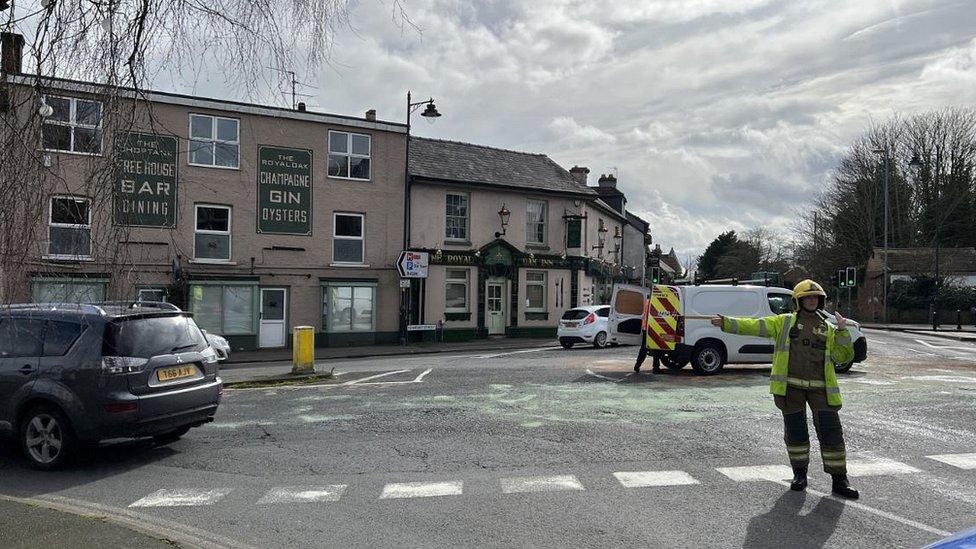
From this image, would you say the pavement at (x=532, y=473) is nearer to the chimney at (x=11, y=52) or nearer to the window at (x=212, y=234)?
the chimney at (x=11, y=52)

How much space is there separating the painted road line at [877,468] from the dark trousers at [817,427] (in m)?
0.75

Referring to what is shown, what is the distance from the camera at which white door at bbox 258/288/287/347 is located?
24391 mm

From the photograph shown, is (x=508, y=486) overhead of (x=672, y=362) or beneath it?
beneath

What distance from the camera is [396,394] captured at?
39.4 feet

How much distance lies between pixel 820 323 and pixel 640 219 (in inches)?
2006

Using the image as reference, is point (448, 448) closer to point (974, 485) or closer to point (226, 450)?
point (226, 450)

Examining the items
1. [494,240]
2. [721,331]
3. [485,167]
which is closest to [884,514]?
[721,331]

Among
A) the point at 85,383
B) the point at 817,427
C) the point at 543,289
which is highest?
the point at 543,289

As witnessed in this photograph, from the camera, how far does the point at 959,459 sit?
7.43m

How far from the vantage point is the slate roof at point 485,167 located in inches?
1142

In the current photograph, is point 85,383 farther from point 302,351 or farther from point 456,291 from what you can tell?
point 456,291

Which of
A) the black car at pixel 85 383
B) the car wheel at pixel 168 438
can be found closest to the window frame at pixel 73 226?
the black car at pixel 85 383

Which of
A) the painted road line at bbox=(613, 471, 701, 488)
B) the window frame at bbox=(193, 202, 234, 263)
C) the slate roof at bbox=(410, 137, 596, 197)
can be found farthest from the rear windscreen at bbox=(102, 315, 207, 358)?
the slate roof at bbox=(410, 137, 596, 197)

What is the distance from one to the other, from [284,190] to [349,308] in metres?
4.82
